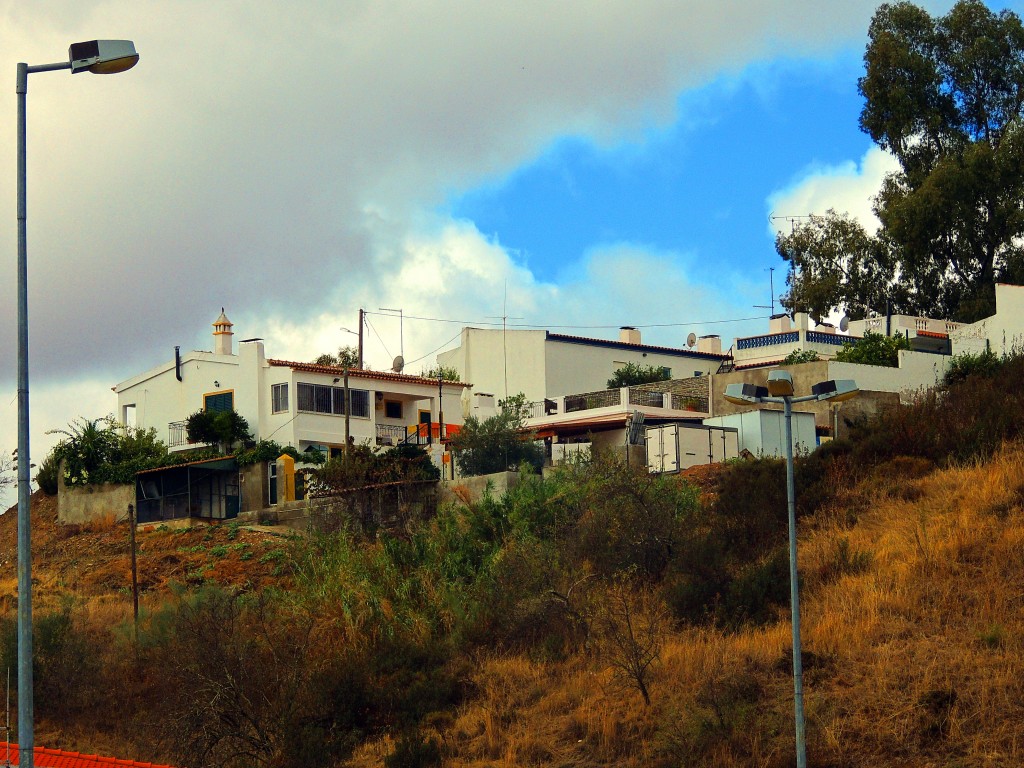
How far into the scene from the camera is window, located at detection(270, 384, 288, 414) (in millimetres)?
51812

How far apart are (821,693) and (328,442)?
30962mm

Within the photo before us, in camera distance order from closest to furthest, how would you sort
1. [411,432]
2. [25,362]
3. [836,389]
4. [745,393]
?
[25,362] < [836,389] < [745,393] < [411,432]

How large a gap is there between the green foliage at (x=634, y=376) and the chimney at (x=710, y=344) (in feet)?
20.3

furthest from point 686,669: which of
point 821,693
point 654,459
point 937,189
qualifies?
point 937,189

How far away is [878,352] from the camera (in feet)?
157

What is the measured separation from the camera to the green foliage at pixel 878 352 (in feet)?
156

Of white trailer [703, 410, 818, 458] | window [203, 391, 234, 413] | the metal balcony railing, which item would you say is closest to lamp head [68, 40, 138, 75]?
white trailer [703, 410, 818, 458]

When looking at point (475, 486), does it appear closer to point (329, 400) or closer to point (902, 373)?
point (329, 400)

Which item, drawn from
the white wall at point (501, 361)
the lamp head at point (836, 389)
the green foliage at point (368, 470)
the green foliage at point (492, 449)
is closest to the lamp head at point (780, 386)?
the lamp head at point (836, 389)

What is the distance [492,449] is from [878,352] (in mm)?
14028

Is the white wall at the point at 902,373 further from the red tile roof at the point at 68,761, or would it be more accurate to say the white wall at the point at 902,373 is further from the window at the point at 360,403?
the red tile roof at the point at 68,761

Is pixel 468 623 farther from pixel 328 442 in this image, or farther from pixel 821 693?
pixel 328 442

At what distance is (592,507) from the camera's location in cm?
3350

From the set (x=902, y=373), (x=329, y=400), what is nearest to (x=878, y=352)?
(x=902, y=373)
